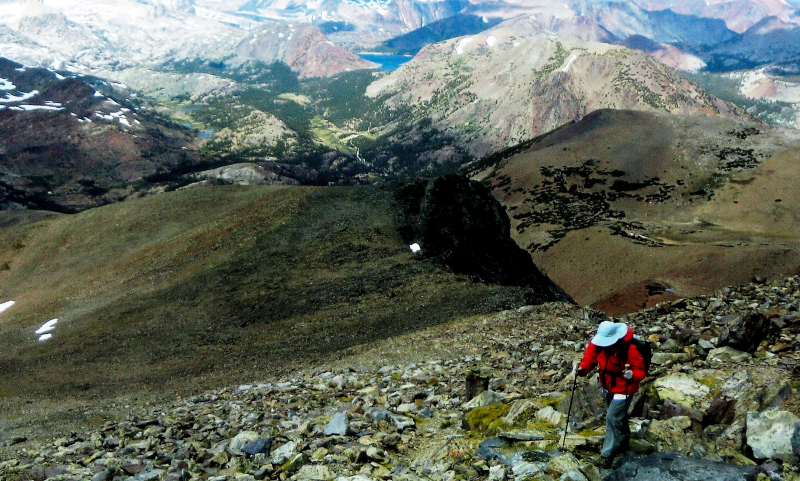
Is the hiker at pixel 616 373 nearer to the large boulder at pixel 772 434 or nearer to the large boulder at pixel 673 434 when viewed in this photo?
the large boulder at pixel 673 434

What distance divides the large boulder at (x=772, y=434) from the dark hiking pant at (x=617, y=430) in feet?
7.82

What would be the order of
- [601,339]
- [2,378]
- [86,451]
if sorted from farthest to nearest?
[2,378]
[86,451]
[601,339]

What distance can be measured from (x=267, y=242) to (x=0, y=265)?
3977cm

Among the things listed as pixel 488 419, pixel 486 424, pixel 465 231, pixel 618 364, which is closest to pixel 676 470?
pixel 618 364

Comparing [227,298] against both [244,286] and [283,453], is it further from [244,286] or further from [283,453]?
[283,453]

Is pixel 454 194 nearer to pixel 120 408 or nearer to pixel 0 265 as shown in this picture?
pixel 120 408

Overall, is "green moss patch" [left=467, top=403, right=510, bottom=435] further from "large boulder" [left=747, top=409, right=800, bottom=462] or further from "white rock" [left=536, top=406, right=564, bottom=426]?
"large boulder" [left=747, top=409, right=800, bottom=462]

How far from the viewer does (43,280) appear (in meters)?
61.8

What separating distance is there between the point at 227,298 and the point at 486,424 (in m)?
32.9

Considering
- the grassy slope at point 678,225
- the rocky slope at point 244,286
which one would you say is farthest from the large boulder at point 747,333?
the grassy slope at point 678,225

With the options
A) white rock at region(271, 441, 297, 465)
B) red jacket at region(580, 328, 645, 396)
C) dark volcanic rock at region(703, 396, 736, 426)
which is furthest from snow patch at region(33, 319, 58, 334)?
dark volcanic rock at region(703, 396, 736, 426)

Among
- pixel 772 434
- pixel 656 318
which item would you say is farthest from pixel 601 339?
pixel 656 318

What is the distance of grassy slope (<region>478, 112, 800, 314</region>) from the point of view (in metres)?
86.2

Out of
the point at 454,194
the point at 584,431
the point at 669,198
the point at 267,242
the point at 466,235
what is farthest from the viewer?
the point at 669,198
